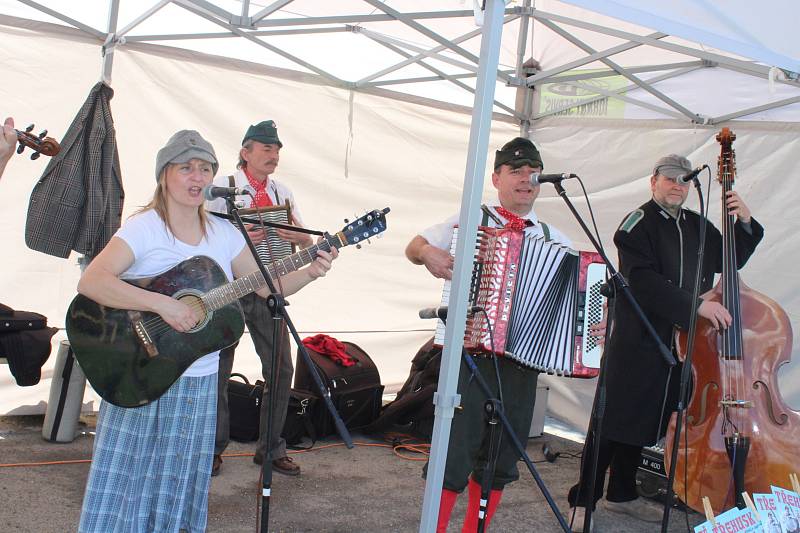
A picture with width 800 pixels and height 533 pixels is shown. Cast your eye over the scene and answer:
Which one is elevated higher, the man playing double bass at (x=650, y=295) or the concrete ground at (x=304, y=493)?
the man playing double bass at (x=650, y=295)

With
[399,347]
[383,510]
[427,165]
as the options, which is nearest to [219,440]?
[383,510]

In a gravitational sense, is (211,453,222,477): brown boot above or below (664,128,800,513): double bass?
below

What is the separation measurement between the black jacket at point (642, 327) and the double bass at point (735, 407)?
358 mm

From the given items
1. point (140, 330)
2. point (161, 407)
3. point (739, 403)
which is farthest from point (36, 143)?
point (739, 403)

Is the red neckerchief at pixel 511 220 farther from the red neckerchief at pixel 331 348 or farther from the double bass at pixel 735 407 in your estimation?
the red neckerchief at pixel 331 348

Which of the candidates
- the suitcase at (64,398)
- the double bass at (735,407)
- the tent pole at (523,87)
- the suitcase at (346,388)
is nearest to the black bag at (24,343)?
the suitcase at (64,398)

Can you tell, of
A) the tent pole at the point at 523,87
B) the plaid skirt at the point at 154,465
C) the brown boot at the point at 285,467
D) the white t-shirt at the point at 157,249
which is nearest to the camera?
the plaid skirt at the point at 154,465

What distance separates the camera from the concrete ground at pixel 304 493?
3.92m

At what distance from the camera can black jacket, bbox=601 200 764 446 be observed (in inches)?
155

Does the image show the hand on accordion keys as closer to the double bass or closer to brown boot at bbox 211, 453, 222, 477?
the double bass

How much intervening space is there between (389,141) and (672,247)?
109 inches

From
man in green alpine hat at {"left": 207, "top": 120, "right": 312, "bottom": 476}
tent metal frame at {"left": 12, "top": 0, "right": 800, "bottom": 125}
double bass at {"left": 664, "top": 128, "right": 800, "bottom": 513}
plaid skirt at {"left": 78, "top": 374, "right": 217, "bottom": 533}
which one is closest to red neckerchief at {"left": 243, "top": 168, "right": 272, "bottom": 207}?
man in green alpine hat at {"left": 207, "top": 120, "right": 312, "bottom": 476}

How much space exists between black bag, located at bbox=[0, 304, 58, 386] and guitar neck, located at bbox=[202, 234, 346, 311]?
7.21 ft

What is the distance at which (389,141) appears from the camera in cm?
622
